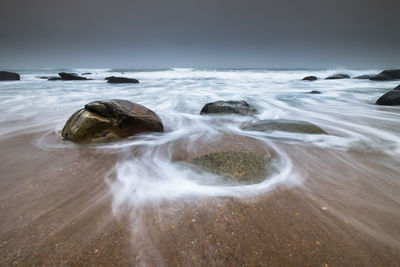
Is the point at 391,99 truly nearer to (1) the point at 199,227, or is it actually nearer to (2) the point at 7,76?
(1) the point at 199,227

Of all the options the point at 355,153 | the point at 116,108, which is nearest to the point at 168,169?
the point at 116,108

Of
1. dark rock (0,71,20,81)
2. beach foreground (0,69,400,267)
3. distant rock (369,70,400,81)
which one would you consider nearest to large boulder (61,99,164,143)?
beach foreground (0,69,400,267)

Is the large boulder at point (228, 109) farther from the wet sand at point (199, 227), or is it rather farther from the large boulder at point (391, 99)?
the large boulder at point (391, 99)

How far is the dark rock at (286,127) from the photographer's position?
3.11 metres

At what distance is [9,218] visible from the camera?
127 centimetres

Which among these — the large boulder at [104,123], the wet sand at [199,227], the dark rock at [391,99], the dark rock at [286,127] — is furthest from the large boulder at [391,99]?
the large boulder at [104,123]

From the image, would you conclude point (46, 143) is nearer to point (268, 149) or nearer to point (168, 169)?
point (168, 169)

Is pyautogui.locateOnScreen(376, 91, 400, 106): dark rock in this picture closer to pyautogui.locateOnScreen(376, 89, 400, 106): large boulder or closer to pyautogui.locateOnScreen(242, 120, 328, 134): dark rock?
pyautogui.locateOnScreen(376, 89, 400, 106): large boulder

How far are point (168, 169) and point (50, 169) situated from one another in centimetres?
120

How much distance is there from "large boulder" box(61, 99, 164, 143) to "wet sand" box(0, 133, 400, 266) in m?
0.96

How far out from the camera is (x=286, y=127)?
321 cm

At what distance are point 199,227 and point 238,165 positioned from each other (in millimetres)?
875

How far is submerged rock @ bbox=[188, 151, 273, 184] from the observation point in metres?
1.80

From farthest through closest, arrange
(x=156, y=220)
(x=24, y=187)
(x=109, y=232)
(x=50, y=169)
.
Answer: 1. (x=50, y=169)
2. (x=24, y=187)
3. (x=156, y=220)
4. (x=109, y=232)
